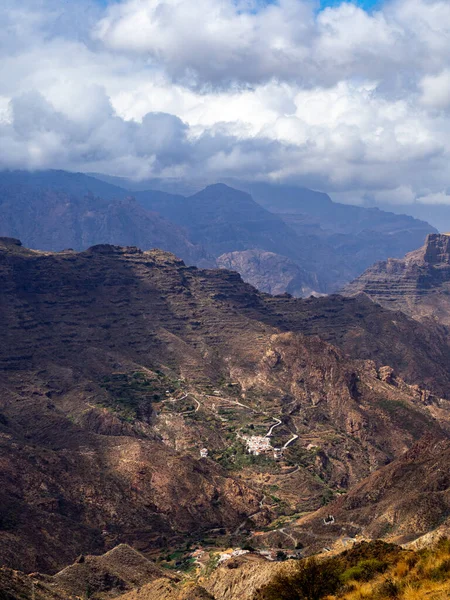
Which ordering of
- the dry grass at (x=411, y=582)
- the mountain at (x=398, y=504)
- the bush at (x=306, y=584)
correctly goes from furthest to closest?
the mountain at (x=398, y=504), the bush at (x=306, y=584), the dry grass at (x=411, y=582)

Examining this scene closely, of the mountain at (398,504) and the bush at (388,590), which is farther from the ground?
the bush at (388,590)

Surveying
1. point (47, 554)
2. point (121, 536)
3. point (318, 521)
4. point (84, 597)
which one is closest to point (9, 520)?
point (47, 554)

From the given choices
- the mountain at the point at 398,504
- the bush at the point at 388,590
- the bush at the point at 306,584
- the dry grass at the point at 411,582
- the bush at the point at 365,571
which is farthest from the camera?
the mountain at the point at 398,504

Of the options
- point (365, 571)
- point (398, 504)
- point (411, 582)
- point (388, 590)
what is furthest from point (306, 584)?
point (398, 504)

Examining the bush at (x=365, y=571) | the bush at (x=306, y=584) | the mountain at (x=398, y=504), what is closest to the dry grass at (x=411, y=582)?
the bush at (x=365, y=571)

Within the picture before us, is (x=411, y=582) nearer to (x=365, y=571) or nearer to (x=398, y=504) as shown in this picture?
(x=365, y=571)

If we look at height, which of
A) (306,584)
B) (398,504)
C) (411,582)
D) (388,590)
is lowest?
(398,504)

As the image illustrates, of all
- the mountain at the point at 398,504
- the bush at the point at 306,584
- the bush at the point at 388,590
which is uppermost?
the bush at the point at 388,590

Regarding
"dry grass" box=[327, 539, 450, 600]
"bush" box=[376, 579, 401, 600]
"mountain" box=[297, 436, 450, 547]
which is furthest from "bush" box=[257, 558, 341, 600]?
"mountain" box=[297, 436, 450, 547]

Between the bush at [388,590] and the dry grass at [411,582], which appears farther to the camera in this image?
the bush at [388,590]

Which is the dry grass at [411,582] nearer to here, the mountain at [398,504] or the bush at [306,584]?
the bush at [306,584]

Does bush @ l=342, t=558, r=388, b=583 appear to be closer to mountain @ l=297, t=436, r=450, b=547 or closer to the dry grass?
the dry grass
